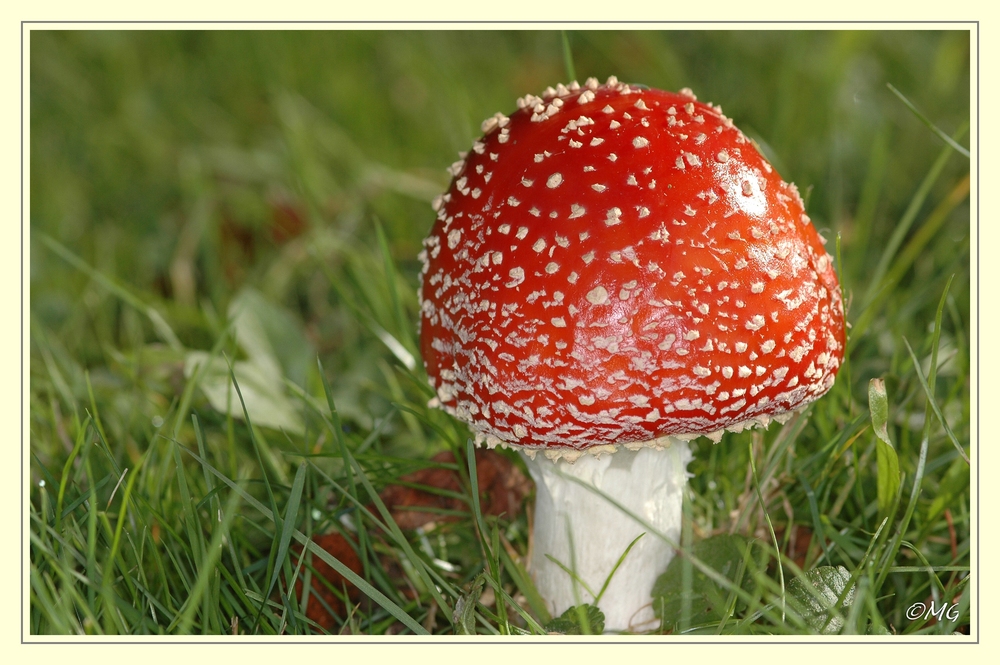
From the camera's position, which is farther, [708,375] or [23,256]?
[23,256]

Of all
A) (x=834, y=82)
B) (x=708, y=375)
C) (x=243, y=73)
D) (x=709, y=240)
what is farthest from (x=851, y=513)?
(x=243, y=73)

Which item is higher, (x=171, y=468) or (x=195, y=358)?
(x=195, y=358)

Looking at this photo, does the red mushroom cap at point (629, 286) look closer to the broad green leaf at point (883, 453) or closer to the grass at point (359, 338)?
the broad green leaf at point (883, 453)

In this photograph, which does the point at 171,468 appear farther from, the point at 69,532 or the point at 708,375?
the point at 708,375

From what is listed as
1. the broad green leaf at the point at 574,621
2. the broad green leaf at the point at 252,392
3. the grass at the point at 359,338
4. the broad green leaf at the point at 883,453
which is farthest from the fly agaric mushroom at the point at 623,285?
the broad green leaf at the point at 252,392

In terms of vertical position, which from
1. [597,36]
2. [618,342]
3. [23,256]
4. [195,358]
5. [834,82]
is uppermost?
[597,36]

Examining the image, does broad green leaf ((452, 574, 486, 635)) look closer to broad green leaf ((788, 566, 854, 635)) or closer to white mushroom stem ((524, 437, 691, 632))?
white mushroom stem ((524, 437, 691, 632))
